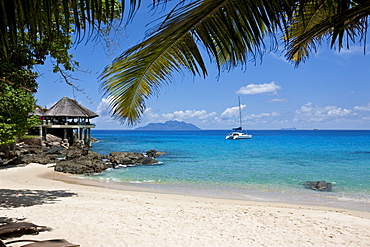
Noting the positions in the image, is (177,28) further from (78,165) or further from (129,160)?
(129,160)

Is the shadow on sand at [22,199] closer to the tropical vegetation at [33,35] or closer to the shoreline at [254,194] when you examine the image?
the tropical vegetation at [33,35]

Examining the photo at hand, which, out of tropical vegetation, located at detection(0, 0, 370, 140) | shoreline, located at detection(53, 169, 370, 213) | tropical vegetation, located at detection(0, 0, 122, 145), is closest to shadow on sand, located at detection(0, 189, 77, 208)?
tropical vegetation, located at detection(0, 0, 122, 145)

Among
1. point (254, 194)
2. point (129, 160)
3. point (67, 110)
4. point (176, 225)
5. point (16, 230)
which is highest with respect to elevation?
point (67, 110)

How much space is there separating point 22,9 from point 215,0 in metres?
0.97

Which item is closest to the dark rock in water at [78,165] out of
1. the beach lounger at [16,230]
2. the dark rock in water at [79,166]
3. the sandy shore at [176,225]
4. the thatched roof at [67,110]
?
the dark rock in water at [79,166]

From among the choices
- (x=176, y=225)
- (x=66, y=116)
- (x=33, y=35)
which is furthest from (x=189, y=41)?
(x=66, y=116)

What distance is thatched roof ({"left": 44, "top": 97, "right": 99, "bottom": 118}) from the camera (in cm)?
3272

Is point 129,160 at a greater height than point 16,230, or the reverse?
point 16,230

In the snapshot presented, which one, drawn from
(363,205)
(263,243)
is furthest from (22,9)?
(363,205)

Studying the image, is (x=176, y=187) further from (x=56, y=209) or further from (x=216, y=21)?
(x=216, y=21)

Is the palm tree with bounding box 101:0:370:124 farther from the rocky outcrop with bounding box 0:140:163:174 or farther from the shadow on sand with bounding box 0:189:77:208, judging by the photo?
the rocky outcrop with bounding box 0:140:163:174

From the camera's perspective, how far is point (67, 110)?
109ft

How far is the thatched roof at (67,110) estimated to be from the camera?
107ft

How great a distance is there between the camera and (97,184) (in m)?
13.6
